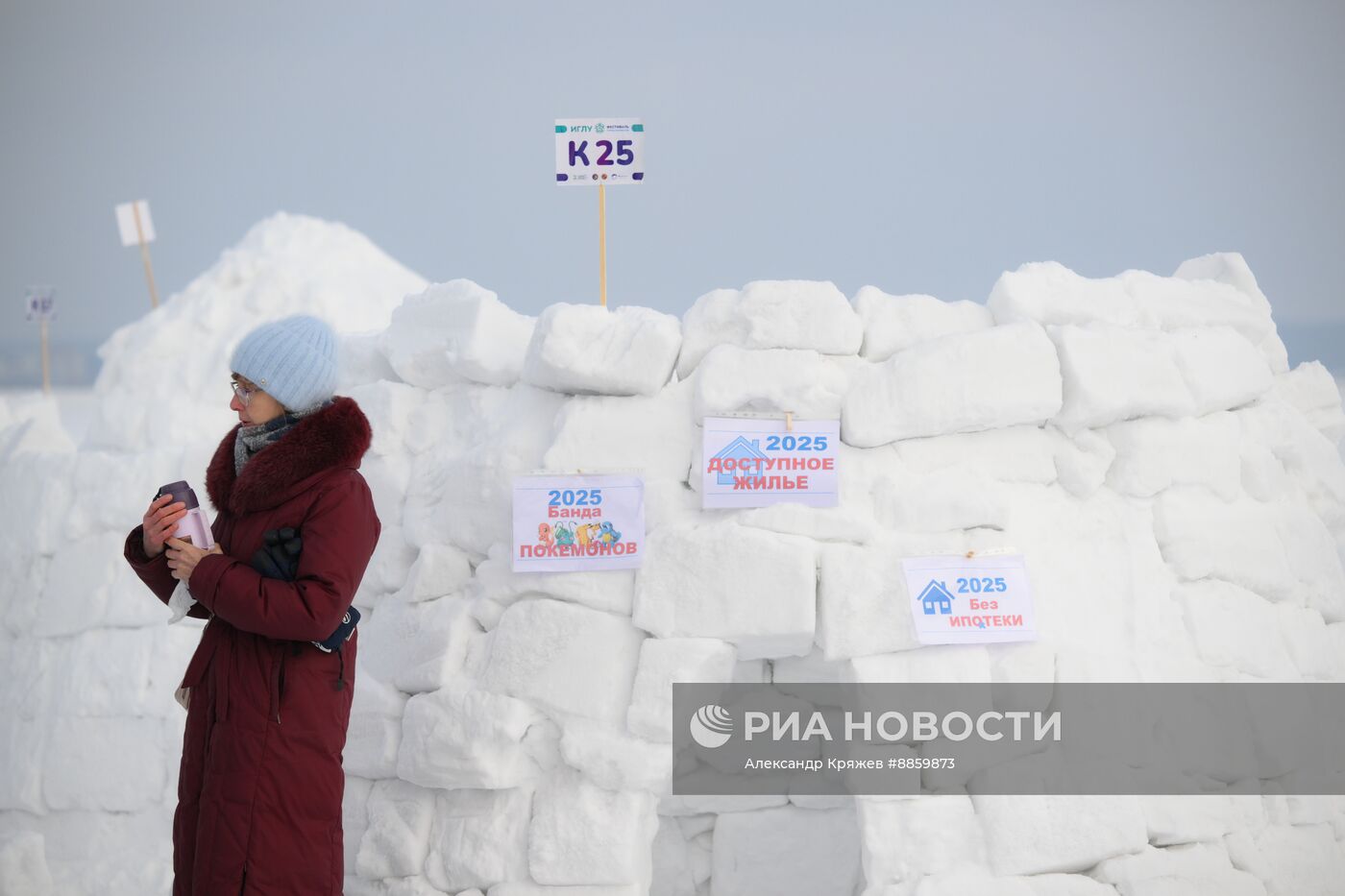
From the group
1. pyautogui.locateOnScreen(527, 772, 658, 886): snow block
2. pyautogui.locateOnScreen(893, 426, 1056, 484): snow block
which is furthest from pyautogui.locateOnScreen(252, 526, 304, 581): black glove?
pyautogui.locateOnScreen(893, 426, 1056, 484): snow block

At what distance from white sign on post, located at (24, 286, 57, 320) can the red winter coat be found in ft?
16.9

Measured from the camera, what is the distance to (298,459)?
8.25 feet

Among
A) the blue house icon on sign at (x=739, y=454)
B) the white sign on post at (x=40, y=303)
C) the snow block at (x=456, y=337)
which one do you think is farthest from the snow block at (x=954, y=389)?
the white sign on post at (x=40, y=303)

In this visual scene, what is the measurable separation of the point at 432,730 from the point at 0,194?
17.2 ft

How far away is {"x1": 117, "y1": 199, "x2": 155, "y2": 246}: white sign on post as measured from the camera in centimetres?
675

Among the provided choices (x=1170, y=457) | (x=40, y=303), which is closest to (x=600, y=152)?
(x=1170, y=457)

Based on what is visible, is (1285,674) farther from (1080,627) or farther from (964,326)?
(964,326)

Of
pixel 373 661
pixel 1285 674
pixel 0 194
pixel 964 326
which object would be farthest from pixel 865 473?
pixel 0 194

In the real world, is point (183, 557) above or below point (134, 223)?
below

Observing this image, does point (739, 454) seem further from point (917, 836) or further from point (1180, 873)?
point (1180, 873)

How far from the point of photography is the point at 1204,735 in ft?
11.0

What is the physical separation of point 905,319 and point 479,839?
1.98m

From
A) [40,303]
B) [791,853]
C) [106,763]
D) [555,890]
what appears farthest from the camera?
[40,303]

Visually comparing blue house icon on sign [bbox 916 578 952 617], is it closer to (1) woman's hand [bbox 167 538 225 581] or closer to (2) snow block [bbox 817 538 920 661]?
(2) snow block [bbox 817 538 920 661]
